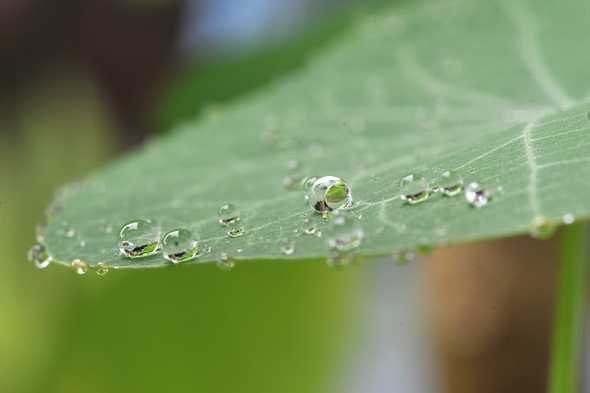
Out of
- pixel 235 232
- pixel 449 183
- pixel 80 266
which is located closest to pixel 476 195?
pixel 449 183

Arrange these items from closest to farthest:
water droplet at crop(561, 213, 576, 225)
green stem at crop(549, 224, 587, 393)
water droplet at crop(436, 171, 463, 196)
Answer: water droplet at crop(561, 213, 576, 225)
water droplet at crop(436, 171, 463, 196)
green stem at crop(549, 224, 587, 393)

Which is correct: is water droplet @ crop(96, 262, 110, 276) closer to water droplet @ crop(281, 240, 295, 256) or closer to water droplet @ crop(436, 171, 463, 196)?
water droplet @ crop(281, 240, 295, 256)

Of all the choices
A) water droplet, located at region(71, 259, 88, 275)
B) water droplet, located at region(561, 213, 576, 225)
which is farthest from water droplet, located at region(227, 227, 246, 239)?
water droplet, located at region(561, 213, 576, 225)

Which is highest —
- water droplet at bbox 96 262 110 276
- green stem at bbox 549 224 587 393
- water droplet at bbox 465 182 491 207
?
green stem at bbox 549 224 587 393

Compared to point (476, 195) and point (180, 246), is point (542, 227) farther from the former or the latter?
point (180, 246)

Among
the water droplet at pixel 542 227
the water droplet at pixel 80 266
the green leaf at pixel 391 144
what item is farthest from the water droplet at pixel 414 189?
the water droplet at pixel 80 266

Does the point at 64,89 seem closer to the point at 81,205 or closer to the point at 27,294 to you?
the point at 27,294

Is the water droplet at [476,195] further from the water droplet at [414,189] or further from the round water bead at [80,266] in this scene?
the round water bead at [80,266]
